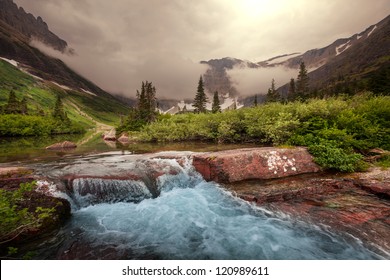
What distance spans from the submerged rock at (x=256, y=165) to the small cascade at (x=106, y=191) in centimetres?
362

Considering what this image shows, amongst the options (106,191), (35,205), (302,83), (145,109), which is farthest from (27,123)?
(302,83)

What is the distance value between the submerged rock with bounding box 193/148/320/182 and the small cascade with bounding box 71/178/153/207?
3619 mm

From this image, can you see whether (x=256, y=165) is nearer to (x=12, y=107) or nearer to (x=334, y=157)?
(x=334, y=157)

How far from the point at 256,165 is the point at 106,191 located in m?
7.55

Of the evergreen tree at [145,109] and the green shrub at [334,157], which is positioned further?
the evergreen tree at [145,109]

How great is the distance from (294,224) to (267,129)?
13.1 m

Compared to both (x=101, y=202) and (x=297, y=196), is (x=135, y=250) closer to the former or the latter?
(x=101, y=202)

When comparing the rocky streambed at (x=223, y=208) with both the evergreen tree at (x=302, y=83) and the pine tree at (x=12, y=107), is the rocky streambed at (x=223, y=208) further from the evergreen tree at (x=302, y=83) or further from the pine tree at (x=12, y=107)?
the pine tree at (x=12, y=107)

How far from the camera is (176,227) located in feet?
23.4

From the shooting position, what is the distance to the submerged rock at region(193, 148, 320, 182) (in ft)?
35.4

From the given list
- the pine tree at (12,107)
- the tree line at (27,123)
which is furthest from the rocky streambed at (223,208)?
the pine tree at (12,107)

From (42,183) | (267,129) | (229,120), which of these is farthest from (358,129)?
(42,183)

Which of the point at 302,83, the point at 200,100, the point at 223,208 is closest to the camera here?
the point at 223,208

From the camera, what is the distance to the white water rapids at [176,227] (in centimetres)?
566
